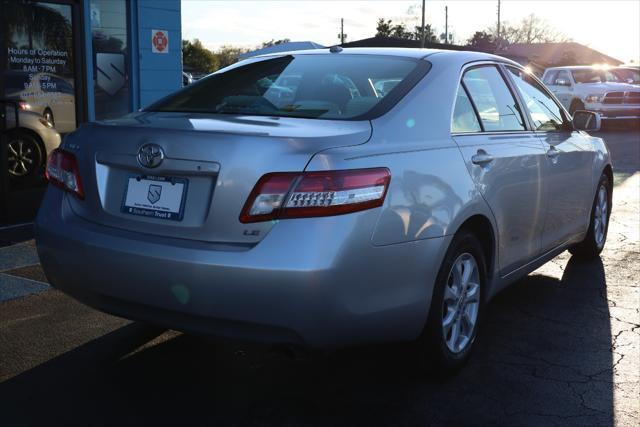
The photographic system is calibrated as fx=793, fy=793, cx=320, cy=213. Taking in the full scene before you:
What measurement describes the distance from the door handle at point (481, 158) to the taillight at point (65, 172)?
189 cm

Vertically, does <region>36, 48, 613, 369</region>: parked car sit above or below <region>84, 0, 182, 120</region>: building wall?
below

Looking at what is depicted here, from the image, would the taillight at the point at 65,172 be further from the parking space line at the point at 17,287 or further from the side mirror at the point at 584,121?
the side mirror at the point at 584,121

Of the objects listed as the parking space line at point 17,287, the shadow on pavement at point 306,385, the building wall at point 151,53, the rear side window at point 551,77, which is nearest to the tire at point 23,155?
the building wall at point 151,53

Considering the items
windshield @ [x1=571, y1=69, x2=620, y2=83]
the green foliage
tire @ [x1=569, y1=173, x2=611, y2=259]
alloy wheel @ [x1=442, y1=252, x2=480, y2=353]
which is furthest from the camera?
the green foliage

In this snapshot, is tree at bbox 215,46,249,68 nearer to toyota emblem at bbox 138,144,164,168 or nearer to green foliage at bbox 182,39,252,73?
green foliage at bbox 182,39,252,73

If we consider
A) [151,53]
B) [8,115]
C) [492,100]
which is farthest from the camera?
[151,53]

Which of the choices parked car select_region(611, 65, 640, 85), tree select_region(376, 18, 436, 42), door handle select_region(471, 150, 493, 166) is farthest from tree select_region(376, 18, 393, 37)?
door handle select_region(471, 150, 493, 166)

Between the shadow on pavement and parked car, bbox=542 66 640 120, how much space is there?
63.8ft

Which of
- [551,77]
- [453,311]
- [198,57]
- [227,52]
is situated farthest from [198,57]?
[453,311]

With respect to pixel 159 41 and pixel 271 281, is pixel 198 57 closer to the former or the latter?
pixel 159 41

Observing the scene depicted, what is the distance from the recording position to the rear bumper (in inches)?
119

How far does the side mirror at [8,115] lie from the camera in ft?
24.6

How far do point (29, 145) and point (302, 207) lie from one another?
5.73 m

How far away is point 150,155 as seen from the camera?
3.27 meters
